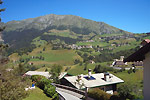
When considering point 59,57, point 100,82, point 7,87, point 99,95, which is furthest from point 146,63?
point 59,57

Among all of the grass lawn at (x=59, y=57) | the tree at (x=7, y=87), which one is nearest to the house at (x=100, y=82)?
the tree at (x=7, y=87)

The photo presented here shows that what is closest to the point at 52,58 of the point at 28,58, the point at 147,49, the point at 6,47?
the point at 28,58

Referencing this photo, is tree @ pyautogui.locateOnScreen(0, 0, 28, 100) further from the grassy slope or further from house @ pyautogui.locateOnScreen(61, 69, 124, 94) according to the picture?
the grassy slope

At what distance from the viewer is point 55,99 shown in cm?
2400

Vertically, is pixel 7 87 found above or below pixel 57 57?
above

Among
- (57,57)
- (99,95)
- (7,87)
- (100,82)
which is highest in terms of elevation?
(7,87)

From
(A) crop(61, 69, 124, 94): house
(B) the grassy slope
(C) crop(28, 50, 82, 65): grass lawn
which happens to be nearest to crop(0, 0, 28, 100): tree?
(A) crop(61, 69, 124, 94): house

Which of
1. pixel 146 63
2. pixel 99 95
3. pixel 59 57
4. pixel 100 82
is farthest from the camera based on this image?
pixel 59 57

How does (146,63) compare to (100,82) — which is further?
(100,82)

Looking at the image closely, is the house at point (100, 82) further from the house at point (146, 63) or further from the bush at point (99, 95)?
the house at point (146, 63)

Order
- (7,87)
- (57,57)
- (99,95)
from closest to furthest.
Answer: (7,87), (99,95), (57,57)

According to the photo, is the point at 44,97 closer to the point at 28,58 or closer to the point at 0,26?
the point at 0,26

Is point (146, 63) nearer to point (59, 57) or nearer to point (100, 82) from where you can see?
point (100, 82)

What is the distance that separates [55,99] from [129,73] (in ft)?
185
